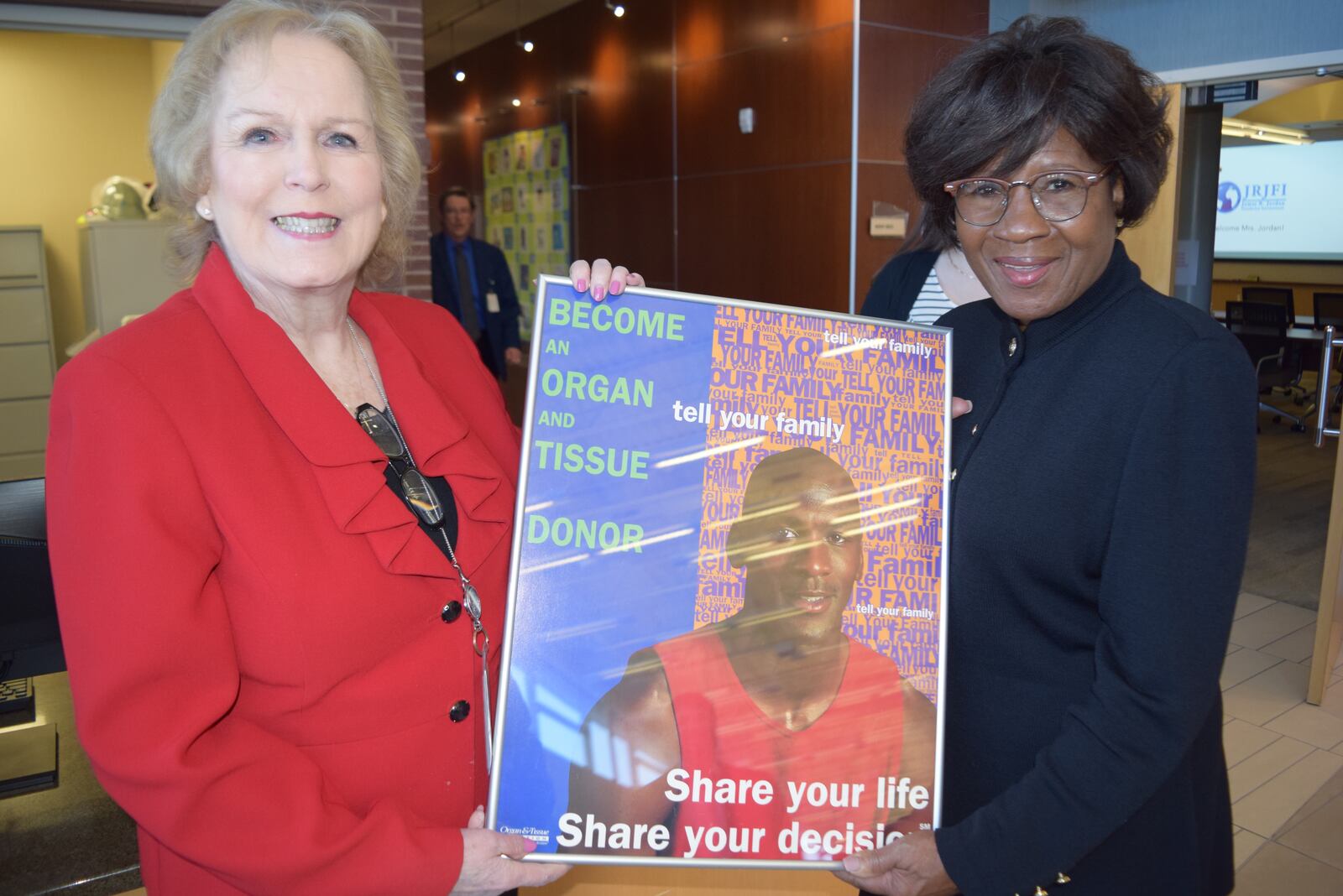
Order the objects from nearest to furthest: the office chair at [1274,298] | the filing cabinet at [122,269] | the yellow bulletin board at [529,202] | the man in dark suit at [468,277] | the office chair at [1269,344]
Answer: the filing cabinet at [122,269] → the man in dark suit at [468,277] → the office chair at [1269,344] → the yellow bulletin board at [529,202] → the office chair at [1274,298]

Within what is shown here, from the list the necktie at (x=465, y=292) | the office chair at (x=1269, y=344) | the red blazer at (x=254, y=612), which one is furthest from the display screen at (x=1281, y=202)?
the red blazer at (x=254, y=612)

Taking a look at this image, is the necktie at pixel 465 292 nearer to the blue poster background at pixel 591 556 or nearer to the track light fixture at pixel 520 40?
the track light fixture at pixel 520 40

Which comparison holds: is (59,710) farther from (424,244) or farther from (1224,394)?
(424,244)

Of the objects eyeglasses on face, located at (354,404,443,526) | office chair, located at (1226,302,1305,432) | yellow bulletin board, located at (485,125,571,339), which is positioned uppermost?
yellow bulletin board, located at (485,125,571,339)

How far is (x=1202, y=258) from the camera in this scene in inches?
300

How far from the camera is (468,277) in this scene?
7094mm

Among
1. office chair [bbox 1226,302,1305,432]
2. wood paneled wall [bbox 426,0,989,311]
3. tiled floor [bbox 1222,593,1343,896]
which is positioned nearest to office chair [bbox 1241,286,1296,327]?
office chair [bbox 1226,302,1305,432]

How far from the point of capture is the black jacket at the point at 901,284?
7.23 ft

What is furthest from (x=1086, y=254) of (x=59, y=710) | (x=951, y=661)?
(x=59, y=710)

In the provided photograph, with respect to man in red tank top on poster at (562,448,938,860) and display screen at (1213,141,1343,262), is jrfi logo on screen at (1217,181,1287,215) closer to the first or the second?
display screen at (1213,141,1343,262)

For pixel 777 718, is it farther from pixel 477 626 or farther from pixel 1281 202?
pixel 1281 202

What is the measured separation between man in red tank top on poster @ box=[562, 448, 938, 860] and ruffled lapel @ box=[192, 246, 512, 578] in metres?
0.33

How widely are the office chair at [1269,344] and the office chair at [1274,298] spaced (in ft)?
0.47

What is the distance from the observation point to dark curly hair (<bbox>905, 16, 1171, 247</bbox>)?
1144 millimetres
